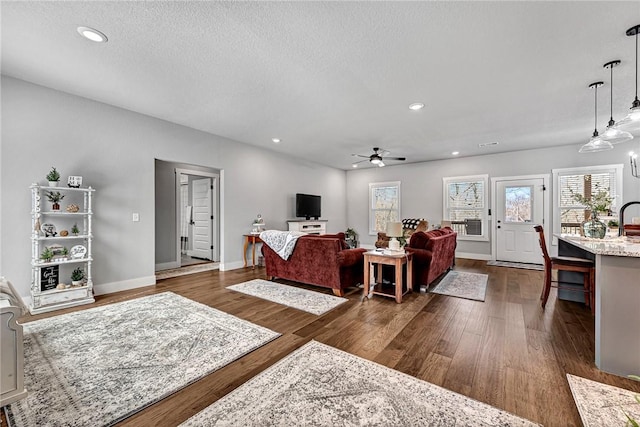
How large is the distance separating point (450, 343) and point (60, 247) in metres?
4.68

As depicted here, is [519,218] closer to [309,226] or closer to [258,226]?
[309,226]

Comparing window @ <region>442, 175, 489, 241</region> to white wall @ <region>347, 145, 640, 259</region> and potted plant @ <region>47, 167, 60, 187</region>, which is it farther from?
potted plant @ <region>47, 167, 60, 187</region>

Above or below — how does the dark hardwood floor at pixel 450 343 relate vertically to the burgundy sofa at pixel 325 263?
below

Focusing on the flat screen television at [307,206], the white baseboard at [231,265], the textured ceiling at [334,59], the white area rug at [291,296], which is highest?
the textured ceiling at [334,59]

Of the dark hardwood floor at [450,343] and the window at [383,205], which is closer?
the dark hardwood floor at [450,343]

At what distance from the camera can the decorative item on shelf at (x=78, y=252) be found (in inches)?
139

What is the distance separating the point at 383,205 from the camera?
27.8 feet

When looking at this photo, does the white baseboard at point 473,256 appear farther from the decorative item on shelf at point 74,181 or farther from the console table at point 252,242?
the decorative item on shelf at point 74,181

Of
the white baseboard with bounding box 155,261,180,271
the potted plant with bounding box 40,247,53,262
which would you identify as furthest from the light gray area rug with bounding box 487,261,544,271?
the potted plant with bounding box 40,247,53,262

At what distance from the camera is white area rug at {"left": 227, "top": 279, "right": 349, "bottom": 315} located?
3.36 metres

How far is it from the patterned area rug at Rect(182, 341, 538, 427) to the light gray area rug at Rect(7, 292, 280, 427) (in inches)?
18.4

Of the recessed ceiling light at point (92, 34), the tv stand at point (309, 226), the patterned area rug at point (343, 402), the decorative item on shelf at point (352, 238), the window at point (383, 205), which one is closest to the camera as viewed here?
the patterned area rug at point (343, 402)

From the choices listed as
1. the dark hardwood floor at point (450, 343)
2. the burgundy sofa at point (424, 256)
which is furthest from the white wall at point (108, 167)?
the burgundy sofa at point (424, 256)

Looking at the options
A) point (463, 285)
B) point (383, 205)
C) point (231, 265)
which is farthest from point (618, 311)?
point (383, 205)
